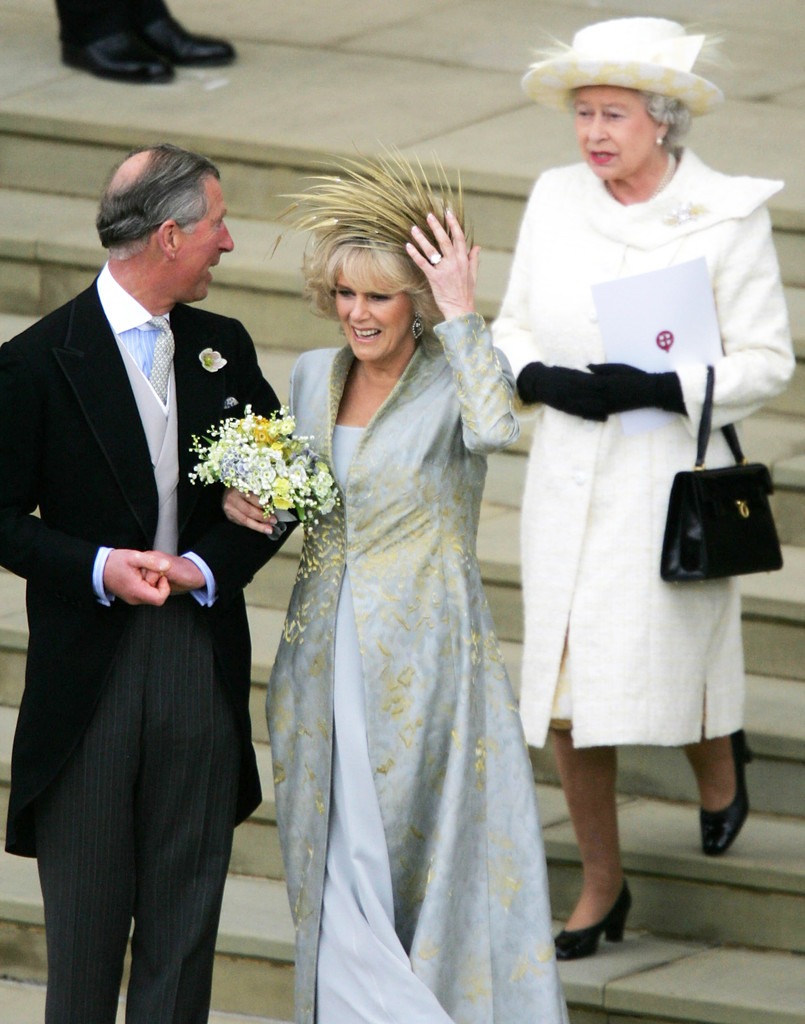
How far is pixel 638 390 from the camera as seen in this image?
161 inches

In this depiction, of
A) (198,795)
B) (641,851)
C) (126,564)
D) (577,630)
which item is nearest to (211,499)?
(126,564)

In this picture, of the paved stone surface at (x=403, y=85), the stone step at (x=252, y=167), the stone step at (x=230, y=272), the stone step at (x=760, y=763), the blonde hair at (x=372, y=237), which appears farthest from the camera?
the paved stone surface at (x=403, y=85)

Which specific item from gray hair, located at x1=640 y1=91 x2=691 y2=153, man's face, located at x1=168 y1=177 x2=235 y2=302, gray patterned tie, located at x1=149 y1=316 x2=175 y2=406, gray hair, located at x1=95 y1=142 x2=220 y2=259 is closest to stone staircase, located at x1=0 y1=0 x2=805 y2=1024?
gray hair, located at x1=640 y1=91 x2=691 y2=153

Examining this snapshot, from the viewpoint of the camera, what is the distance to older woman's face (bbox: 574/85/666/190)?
13.3 feet

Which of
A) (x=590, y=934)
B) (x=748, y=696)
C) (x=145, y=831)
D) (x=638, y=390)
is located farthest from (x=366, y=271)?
(x=748, y=696)

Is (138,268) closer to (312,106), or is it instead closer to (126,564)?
(126,564)

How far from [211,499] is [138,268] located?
43 centimetres

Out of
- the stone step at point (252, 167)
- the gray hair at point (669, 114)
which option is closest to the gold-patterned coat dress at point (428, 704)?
the gray hair at point (669, 114)

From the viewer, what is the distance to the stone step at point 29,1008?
4.55 m

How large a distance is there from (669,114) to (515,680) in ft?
4.86

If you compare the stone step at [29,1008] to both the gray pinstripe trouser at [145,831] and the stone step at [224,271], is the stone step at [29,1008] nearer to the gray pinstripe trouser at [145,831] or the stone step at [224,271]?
the gray pinstripe trouser at [145,831]

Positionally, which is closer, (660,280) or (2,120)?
(660,280)

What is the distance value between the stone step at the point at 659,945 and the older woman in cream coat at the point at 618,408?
157mm

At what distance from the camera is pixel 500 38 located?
7.90 metres
